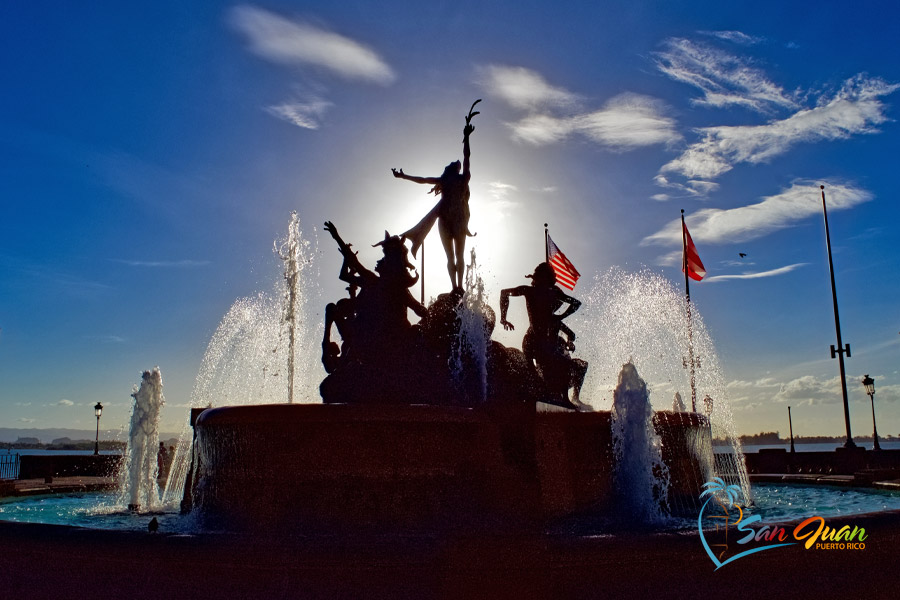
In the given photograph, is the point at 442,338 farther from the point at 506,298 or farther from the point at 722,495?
the point at 722,495

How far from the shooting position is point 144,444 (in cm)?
1373

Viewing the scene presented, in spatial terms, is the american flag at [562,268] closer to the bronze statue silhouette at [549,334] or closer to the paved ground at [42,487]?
the bronze statue silhouette at [549,334]

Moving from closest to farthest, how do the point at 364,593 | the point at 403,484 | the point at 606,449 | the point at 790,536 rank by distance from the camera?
1. the point at 364,593
2. the point at 790,536
3. the point at 403,484
4. the point at 606,449

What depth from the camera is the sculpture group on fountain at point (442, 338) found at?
9344mm

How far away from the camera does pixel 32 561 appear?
191 inches

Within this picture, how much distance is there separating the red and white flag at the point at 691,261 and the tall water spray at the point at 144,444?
18333mm

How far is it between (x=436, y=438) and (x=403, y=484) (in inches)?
25.7

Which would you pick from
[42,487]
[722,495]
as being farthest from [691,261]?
[42,487]

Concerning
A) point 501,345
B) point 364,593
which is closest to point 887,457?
point 501,345

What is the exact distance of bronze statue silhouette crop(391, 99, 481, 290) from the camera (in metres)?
11.3

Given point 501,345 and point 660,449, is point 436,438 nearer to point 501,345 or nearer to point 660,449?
point 501,345

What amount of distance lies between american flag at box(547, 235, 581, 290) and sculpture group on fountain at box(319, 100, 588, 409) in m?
7.48

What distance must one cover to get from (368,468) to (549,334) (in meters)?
4.62

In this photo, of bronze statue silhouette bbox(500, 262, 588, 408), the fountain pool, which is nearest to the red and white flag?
the fountain pool
